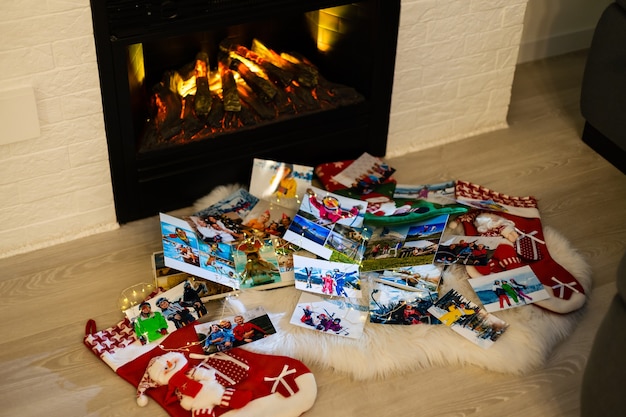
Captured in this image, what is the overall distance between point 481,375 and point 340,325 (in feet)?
1.20

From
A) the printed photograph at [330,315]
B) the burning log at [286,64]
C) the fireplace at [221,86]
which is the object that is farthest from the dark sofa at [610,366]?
the burning log at [286,64]

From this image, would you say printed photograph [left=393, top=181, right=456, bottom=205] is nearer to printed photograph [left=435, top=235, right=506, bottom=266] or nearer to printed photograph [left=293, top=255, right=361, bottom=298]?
printed photograph [left=435, top=235, right=506, bottom=266]

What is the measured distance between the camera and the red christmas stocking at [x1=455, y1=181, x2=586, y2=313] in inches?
83.5

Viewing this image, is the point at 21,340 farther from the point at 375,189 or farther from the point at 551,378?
the point at 551,378

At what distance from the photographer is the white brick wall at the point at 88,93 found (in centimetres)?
200

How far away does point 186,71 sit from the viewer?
98.7 inches

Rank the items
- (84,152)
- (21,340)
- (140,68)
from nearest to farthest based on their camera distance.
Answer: (21,340), (84,152), (140,68)

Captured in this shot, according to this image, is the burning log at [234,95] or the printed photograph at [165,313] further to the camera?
the burning log at [234,95]

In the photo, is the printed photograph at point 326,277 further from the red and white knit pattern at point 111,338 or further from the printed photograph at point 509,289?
the red and white knit pattern at point 111,338

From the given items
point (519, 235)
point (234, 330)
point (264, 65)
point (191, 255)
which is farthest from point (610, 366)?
point (264, 65)

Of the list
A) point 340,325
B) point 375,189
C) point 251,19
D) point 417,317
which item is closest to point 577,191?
point 375,189

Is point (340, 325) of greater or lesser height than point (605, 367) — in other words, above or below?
below

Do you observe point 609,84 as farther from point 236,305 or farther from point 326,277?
point 236,305

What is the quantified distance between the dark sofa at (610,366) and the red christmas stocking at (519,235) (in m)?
0.45
